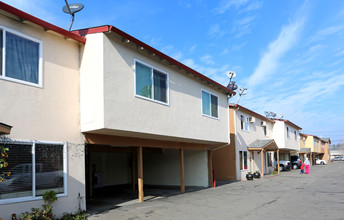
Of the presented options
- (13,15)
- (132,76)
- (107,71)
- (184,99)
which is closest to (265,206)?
(184,99)

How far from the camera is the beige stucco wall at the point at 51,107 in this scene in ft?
24.9

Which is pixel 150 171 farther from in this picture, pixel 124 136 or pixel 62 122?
pixel 62 122

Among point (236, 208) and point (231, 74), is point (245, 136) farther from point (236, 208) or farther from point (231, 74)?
point (236, 208)

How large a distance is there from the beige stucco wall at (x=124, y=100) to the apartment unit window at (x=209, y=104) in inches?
83.4

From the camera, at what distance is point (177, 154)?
18.2 m

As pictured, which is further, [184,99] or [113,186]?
[113,186]

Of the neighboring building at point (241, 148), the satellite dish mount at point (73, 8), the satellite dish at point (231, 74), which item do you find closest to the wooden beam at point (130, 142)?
the satellite dish mount at point (73, 8)

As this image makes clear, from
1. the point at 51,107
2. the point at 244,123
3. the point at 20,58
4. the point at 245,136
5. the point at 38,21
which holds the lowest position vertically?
the point at 245,136

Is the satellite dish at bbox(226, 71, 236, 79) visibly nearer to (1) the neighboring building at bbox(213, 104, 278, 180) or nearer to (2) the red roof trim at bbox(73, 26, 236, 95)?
(1) the neighboring building at bbox(213, 104, 278, 180)

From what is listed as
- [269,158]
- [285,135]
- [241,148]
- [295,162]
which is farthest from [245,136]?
[295,162]

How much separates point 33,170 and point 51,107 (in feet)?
5.93

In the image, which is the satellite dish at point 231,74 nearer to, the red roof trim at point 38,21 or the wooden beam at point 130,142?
the wooden beam at point 130,142

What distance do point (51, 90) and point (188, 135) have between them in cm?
647

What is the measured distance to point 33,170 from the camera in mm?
8016
